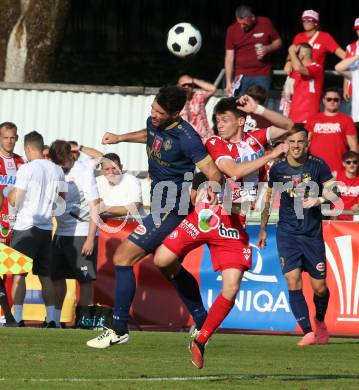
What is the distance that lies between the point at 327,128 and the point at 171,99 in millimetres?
6375

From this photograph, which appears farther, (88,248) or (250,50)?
(250,50)

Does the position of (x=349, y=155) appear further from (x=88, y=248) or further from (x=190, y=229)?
(x=190, y=229)

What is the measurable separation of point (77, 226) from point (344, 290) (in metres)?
3.31

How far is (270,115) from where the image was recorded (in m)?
11.7

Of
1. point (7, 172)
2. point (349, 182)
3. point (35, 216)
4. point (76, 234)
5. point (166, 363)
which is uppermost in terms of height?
point (349, 182)

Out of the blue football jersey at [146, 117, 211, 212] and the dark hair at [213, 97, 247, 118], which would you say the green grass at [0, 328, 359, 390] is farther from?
the dark hair at [213, 97, 247, 118]

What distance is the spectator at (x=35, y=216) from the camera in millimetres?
15664

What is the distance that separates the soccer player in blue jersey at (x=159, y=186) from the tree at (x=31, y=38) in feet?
38.6

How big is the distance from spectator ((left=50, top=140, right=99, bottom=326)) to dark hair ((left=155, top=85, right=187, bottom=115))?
411 centimetres

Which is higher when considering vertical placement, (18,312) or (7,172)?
(7,172)

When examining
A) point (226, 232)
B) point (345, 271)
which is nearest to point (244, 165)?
point (226, 232)

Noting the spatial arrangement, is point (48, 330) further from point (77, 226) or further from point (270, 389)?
point (270, 389)

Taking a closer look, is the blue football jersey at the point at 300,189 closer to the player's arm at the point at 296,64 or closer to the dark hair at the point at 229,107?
the dark hair at the point at 229,107

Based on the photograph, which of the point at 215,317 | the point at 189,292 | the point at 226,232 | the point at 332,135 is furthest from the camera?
the point at 332,135
